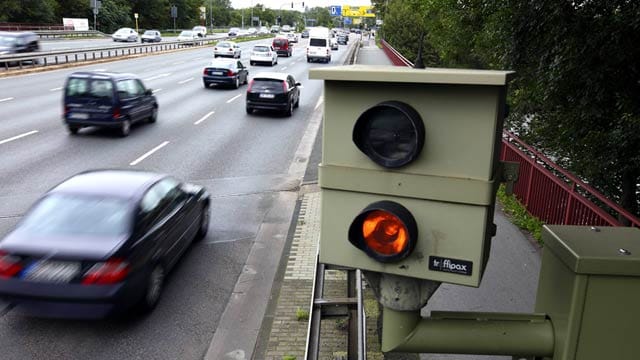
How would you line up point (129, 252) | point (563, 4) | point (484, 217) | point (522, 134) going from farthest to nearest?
point (522, 134) → point (563, 4) → point (129, 252) → point (484, 217)

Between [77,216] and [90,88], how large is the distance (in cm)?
1122

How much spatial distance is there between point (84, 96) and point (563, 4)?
1375cm

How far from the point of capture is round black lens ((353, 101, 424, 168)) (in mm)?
2010

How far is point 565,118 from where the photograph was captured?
848 cm

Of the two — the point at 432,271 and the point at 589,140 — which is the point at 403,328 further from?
the point at 589,140

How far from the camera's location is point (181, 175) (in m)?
13.5

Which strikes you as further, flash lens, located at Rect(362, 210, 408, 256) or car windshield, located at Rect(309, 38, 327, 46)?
car windshield, located at Rect(309, 38, 327, 46)

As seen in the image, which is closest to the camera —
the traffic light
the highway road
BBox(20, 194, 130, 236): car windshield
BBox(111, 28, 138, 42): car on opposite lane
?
the traffic light

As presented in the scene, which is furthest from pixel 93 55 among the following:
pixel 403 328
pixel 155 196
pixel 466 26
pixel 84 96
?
pixel 403 328

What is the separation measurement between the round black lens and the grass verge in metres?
7.20

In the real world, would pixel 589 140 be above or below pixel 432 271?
below

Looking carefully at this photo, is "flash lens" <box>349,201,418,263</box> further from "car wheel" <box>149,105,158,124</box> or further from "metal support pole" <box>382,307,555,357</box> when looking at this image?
"car wheel" <box>149,105,158,124</box>

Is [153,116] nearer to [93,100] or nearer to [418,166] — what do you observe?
[93,100]

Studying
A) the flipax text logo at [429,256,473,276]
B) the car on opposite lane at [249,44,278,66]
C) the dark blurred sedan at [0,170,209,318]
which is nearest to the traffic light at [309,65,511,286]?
the flipax text logo at [429,256,473,276]
